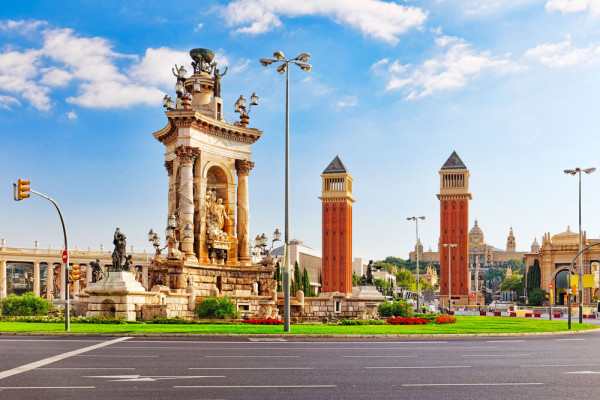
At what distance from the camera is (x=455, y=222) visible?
12000cm

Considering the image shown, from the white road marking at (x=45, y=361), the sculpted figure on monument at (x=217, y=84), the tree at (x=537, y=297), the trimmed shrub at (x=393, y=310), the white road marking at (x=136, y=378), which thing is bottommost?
the tree at (x=537, y=297)

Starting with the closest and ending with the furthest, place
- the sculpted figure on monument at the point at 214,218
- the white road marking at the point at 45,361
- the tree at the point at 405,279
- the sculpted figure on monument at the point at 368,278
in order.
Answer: the white road marking at the point at 45,361 < the sculpted figure on monument at the point at 368,278 < the sculpted figure on monument at the point at 214,218 < the tree at the point at 405,279

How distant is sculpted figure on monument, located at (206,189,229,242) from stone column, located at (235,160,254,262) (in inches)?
57.8

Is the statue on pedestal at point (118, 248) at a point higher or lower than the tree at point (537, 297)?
higher

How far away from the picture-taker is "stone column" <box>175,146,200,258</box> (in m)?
41.8

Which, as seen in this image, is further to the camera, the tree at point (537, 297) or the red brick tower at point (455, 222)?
the red brick tower at point (455, 222)

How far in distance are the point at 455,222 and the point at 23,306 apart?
3735 inches

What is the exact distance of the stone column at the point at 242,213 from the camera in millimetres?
46719

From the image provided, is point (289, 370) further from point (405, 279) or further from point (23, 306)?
point (405, 279)

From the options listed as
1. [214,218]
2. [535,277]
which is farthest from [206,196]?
[535,277]

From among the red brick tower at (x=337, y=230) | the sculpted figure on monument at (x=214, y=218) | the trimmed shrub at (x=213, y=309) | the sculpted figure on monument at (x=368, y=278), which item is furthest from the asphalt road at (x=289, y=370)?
the red brick tower at (x=337, y=230)

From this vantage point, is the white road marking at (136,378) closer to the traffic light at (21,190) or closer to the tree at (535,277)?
the traffic light at (21,190)

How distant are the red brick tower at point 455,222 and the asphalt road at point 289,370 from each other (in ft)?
328

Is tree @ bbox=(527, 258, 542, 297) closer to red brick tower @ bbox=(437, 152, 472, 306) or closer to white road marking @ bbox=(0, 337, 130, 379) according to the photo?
red brick tower @ bbox=(437, 152, 472, 306)
